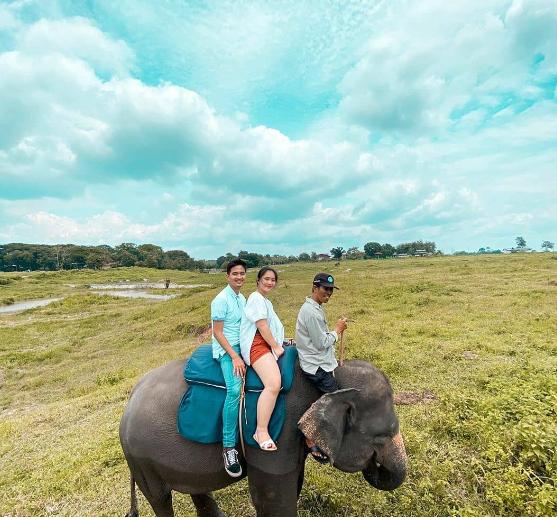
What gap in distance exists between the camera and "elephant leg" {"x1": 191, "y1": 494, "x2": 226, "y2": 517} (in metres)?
4.66

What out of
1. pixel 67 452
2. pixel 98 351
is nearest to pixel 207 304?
pixel 98 351

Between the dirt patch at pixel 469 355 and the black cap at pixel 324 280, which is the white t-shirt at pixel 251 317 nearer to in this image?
the black cap at pixel 324 280

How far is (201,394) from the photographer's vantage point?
3848 mm

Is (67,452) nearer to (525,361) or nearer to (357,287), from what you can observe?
(525,361)

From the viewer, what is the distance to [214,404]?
3.77 metres

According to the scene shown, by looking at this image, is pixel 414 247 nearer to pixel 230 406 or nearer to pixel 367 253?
pixel 367 253

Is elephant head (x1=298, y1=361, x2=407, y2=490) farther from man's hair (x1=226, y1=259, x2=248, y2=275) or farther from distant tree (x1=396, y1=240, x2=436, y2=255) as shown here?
distant tree (x1=396, y1=240, x2=436, y2=255)

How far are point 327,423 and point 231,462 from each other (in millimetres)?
961

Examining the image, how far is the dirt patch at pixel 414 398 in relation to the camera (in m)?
7.03

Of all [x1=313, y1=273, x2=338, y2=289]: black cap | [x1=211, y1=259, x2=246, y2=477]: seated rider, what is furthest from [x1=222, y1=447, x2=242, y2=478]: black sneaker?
[x1=313, y1=273, x2=338, y2=289]: black cap

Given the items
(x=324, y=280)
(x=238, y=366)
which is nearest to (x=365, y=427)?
(x=238, y=366)

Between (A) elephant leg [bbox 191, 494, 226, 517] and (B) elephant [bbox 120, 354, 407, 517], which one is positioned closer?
(B) elephant [bbox 120, 354, 407, 517]

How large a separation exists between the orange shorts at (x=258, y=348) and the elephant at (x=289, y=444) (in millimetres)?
432

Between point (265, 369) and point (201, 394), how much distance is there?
2.24ft
